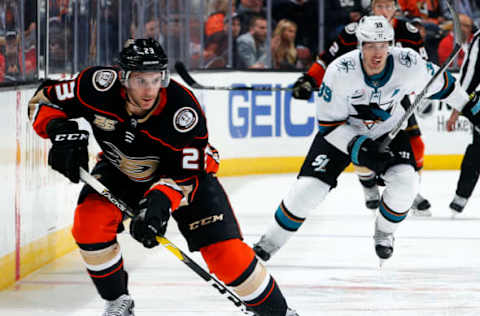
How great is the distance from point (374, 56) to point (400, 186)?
1.79 feet

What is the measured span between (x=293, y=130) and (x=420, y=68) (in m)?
3.93

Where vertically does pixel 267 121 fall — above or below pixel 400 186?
below

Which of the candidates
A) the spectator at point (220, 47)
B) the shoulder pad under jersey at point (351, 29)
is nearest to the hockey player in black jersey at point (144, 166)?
the shoulder pad under jersey at point (351, 29)

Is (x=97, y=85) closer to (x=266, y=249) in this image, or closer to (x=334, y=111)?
(x=334, y=111)

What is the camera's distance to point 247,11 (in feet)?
26.2

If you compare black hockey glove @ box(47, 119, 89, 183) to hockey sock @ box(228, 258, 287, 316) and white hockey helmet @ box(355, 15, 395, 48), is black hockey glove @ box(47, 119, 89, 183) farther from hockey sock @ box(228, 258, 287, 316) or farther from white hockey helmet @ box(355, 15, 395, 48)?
white hockey helmet @ box(355, 15, 395, 48)

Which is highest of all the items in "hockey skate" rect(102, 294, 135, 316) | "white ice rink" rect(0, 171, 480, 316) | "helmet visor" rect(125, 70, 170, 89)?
"helmet visor" rect(125, 70, 170, 89)

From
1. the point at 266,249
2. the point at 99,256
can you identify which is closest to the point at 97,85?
the point at 99,256

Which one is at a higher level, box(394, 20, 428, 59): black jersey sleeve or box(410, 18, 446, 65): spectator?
box(394, 20, 428, 59): black jersey sleeve

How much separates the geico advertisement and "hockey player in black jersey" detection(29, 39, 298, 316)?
14.5 ft

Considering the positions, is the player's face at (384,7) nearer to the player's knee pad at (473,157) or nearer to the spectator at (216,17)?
the player's knee pad at (473,157)

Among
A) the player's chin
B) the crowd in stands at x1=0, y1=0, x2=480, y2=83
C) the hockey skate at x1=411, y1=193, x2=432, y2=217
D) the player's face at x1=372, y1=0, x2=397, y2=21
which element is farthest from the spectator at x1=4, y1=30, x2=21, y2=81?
the hockey skate at x1=411, y1=193, x2=432, y2=217

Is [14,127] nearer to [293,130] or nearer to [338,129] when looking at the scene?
[338,129]

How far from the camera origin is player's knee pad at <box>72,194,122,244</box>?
277 cm
